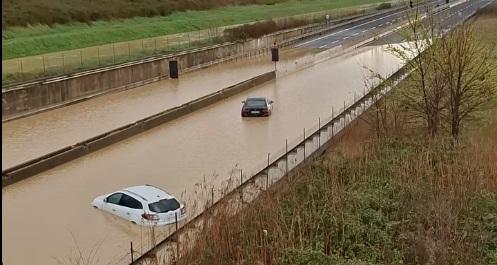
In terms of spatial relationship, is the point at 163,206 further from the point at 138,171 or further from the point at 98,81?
the point at 98,81

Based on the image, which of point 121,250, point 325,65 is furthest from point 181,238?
point 325,65

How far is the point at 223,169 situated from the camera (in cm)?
2070

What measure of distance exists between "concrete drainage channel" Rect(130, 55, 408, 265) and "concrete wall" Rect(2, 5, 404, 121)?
30.8 ft

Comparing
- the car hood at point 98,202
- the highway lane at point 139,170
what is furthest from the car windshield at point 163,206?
the car hood at point 98,202

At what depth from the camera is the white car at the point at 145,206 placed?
598 inches

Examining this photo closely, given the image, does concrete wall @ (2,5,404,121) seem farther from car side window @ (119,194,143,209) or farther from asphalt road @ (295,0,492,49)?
car side window @ (119,194,143,209)

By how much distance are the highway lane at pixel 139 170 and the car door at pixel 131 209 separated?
0.23 metres

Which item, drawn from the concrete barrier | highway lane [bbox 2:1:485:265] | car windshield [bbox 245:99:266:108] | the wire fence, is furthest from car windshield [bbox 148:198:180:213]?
the wire fence

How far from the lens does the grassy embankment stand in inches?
384

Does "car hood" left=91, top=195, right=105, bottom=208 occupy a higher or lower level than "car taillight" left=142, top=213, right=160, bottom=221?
lower

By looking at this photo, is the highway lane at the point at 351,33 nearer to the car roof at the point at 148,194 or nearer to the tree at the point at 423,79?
the tree at the point at 423,79

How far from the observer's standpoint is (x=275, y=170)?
714 inches

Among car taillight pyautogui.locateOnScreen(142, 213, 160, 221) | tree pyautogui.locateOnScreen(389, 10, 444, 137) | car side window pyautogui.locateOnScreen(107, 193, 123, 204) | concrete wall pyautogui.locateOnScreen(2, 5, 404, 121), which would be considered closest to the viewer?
car taillight pyautogui.locateOnScreen(142, 213, 160, 221)

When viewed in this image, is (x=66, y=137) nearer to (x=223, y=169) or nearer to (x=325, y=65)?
(x=223, y=169)
